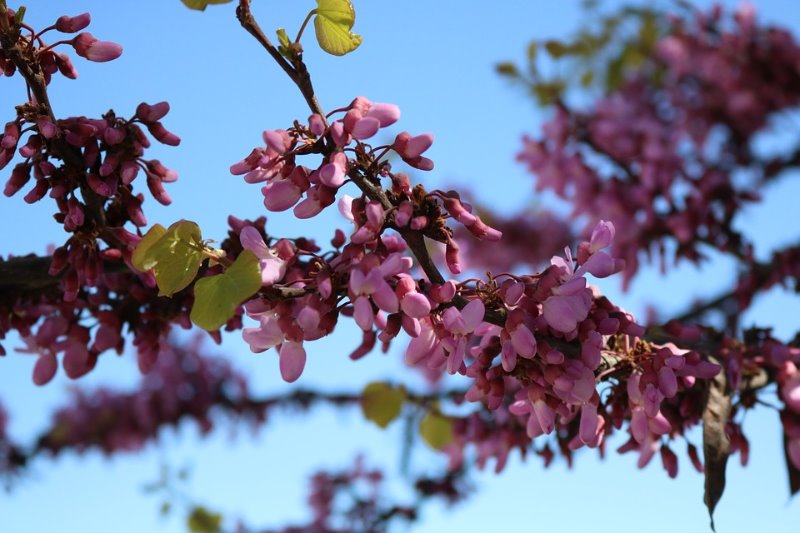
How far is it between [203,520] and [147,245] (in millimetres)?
2941

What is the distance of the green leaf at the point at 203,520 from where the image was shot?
3.59m

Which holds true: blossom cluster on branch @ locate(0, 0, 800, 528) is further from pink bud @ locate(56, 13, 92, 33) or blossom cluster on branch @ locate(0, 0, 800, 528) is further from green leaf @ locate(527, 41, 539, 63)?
green leaf @ locate(527, 41, 539, 63)

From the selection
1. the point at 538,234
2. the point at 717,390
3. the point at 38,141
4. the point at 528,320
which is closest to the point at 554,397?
the point at 528,320

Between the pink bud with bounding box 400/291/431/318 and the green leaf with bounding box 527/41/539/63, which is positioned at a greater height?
the green leaf with bounding box 527/41/539/63

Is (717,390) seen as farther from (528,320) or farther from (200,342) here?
(200,342)

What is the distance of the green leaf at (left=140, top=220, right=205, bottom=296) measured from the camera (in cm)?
91

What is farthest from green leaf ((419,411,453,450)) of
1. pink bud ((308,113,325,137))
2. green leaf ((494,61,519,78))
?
pink bud ((308,113,325,137))

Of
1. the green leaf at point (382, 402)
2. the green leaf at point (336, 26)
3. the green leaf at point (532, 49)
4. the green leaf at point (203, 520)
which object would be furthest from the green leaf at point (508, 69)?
the green leaf at point (203, 520)

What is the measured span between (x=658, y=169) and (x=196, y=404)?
2457 millimetres

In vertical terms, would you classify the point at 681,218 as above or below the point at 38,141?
above

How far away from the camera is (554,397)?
96 centimetres

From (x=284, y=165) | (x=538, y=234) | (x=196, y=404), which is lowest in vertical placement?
(x=284, y=165)

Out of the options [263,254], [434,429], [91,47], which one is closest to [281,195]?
[263,254]

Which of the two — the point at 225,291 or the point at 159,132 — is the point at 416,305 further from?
the point at 159,132
